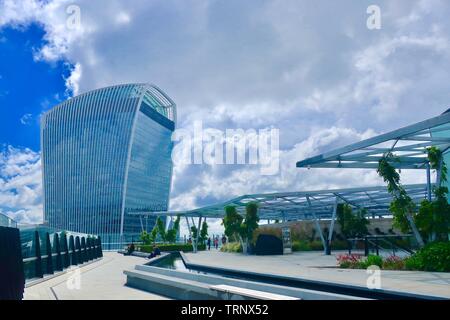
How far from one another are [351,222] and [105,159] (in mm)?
82627

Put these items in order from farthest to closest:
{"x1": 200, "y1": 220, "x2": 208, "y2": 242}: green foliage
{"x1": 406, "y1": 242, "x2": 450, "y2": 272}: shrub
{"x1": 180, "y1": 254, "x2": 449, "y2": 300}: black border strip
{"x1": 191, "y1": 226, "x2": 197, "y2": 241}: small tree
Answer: {"x1": 200, "y1": 220, "x2": 208, "y2": 242}: green foliage → {"x1": 191, "y1": 226, "x2": 197, "y2": 241}: small tree → {"x1": 406, "y1": 242, "x2": 450, "y2": 272}: shrub → {"x1": 180, "y1": 254, "x2": 449, "y2": 300}: black border strip

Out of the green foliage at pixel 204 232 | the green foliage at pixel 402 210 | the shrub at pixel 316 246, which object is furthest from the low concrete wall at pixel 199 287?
the green foliage at pixel 204 232

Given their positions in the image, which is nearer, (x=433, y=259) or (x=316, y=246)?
(x=433, y=259)

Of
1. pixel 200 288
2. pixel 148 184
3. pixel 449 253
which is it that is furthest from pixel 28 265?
pixel 148 184

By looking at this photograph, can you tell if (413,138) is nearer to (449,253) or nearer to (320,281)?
(449,253)

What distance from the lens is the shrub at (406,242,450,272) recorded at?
1256 centimetres

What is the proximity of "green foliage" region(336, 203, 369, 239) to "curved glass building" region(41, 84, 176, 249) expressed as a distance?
74112 millimetres

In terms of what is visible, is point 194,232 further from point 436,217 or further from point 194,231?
point 436,217

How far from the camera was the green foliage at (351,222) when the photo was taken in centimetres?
2866

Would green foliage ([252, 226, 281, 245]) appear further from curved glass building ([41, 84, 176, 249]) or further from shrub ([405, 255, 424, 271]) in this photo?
curved glass building ([41, 84, 176, 249])

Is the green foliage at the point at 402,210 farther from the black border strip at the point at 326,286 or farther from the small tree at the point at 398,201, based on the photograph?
the black border strip at the point at 326,286

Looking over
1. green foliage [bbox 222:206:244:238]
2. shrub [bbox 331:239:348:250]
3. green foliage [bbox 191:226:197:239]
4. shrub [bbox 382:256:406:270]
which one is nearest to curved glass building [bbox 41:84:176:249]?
green foliage [bbox 191:226:197:239]

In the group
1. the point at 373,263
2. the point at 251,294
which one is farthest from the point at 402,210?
the point at 251,294

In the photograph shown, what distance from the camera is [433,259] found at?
1289 cm
